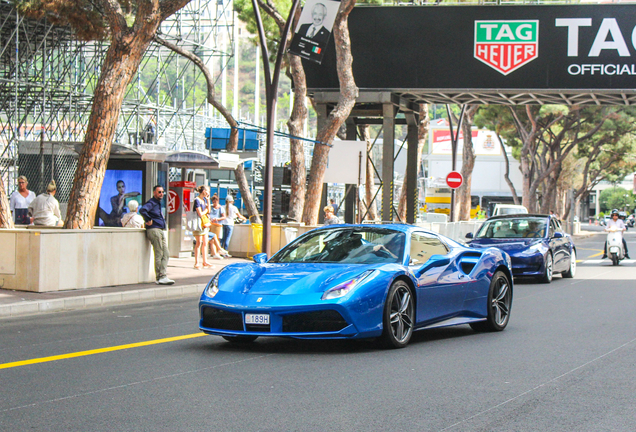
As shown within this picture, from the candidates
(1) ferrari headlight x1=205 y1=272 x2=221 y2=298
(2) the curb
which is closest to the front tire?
(2) the curb

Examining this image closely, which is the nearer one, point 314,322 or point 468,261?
point 314,322

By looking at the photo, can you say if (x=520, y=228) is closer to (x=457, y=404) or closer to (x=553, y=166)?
(x=457, y=404)

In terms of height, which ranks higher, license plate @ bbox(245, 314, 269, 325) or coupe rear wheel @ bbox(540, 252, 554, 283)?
license plate @ bbox(245, 314, 269, 325)

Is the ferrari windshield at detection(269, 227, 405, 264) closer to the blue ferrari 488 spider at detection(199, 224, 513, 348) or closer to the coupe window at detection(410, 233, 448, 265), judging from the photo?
the blue ferrari 488 spider at detection(199, 224, 513, 348)

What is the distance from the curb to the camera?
11.6 metres

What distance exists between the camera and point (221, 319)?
788 centimetres

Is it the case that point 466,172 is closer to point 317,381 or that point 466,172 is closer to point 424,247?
point 424,247

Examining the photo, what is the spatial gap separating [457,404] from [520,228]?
1342 centimetres

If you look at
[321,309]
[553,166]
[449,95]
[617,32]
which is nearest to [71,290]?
[321,309]

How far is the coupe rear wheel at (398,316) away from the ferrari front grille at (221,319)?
1371 mm

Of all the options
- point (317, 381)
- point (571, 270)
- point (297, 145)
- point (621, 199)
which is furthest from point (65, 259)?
point (621, 199)

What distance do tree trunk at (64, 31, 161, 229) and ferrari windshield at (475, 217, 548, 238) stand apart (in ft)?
27.3

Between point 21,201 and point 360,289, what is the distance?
14.3 m

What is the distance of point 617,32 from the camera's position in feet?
88.2
